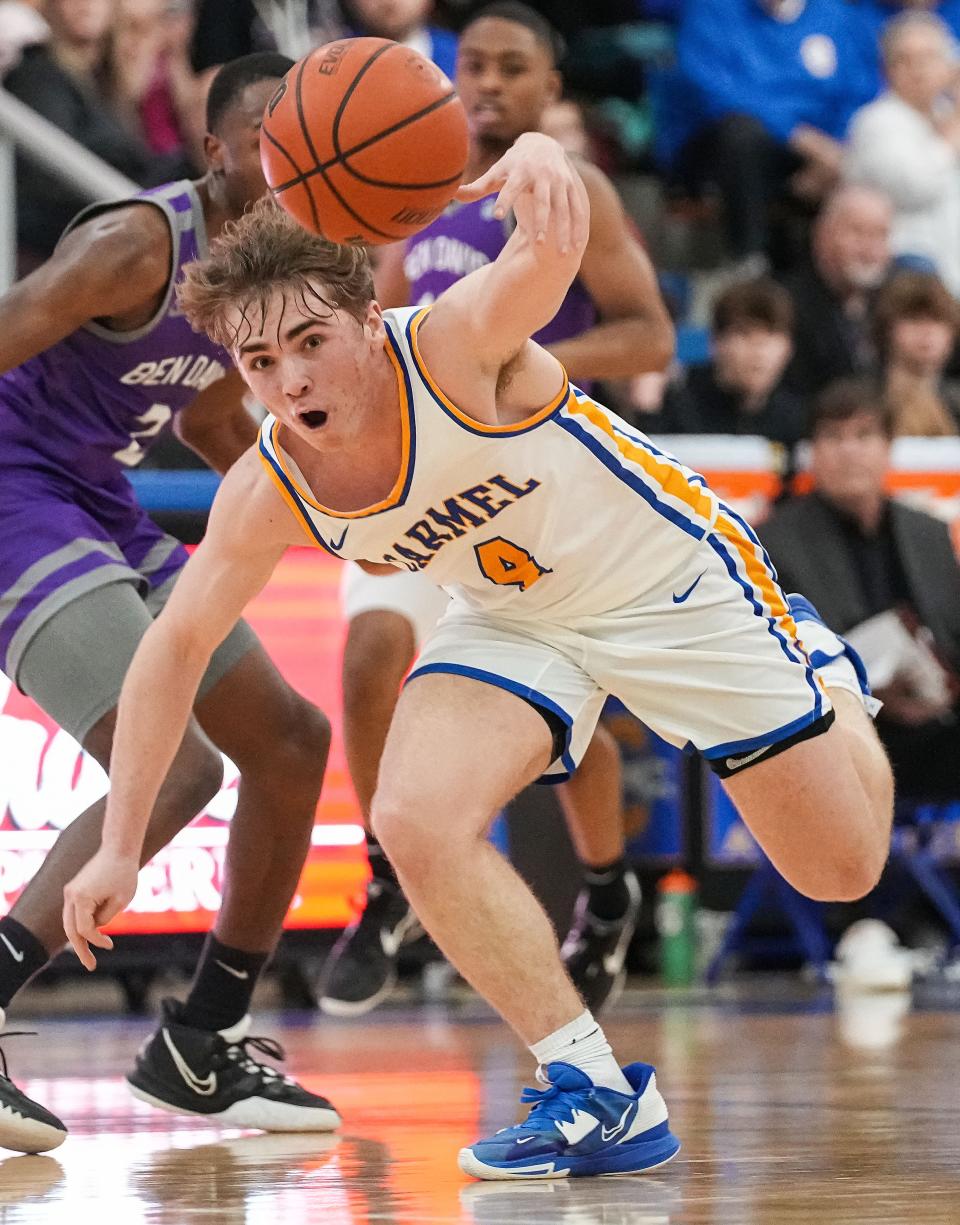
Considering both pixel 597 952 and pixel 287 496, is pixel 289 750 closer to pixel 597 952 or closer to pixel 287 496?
pixel 287 496

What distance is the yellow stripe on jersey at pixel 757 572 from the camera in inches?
156

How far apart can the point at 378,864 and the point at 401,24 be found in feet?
16.4

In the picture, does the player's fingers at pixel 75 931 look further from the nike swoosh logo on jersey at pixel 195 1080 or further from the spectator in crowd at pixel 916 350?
the spectator in crowd at pixel 916 350

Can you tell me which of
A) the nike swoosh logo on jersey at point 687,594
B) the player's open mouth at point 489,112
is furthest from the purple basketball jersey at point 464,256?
the nike swoosh logo on jersey at point 687,594

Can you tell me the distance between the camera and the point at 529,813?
7578mm

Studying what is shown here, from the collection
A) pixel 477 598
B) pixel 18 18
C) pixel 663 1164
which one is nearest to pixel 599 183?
pixel 477 598

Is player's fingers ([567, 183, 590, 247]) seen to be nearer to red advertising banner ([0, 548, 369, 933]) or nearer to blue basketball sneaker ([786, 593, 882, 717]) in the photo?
blue basketball sneaker ([786, 593, 882, 717])

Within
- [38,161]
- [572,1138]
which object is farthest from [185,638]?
[38,161]

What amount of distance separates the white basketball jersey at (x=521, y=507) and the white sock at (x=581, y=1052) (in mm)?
744

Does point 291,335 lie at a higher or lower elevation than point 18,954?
higher

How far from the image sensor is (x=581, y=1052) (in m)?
3.61

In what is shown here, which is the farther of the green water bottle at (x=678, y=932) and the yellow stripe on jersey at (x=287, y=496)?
the green water bottle at (x=678, y=932)

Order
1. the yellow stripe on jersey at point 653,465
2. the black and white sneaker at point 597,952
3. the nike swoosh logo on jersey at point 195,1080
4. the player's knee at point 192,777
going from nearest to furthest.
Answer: the yellow stripe on jersey at point 653,465, the player's knee at point 192,777, the nike swoosh logo on jersey at point 195,1080, the black and white sneaker at point 597,952

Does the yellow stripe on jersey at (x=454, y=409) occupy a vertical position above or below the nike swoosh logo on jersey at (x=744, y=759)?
above
